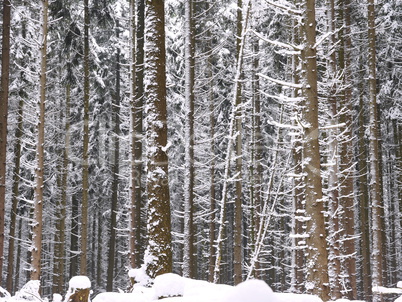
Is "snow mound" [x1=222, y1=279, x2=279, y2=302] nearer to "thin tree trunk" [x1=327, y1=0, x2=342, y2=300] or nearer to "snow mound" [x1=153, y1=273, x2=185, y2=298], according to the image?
"snow mound" [x1=153, y1=273, x2=185, y2=298]

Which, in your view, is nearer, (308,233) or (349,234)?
(308,233)

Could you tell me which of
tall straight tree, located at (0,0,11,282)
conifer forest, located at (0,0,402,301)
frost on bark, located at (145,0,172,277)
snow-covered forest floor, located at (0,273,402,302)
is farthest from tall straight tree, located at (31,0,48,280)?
frost on bark, located at (145,0,172,277)

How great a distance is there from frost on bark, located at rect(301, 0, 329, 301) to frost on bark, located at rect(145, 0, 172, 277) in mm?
2532

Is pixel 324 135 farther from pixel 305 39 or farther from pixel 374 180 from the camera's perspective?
pixel 305 39

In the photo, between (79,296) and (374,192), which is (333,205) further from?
(79,296)

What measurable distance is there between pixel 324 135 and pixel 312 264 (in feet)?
27.5

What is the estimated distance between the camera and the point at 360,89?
2005 cm

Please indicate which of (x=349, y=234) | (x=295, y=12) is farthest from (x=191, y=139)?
(x=295, y=12)

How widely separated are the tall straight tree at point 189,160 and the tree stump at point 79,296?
16.4 feet

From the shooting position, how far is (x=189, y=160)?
12406 mm

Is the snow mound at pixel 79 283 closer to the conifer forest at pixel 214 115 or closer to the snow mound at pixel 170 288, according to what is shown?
the conifer forest at pixel 214 115

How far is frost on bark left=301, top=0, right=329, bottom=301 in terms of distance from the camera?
6.20 meters

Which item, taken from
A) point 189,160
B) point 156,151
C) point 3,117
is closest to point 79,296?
point 156,151

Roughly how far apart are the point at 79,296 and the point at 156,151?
297cm
